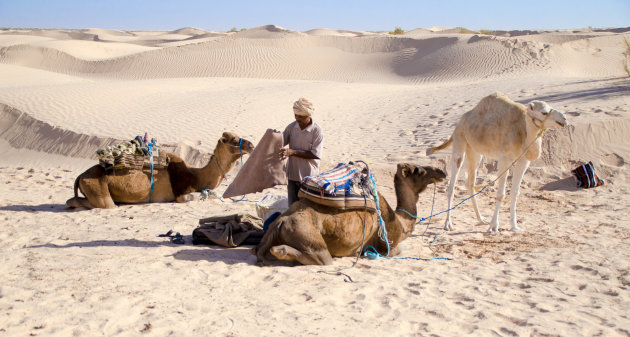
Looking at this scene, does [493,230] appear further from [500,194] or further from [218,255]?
[218,255]

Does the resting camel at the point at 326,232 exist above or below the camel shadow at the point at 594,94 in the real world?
below

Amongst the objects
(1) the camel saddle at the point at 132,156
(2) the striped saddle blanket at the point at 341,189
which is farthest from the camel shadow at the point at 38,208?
(2) the striped saddle blanket at the point at 341,189

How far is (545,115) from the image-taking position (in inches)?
265

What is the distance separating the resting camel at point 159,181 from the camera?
8078 mm

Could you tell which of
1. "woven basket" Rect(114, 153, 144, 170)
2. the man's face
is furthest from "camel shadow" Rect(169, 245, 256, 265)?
"woven basket" Rect(114, 153, 144, 170)

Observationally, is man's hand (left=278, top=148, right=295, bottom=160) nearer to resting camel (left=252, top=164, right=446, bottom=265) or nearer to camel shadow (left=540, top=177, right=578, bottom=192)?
resting camel (left=252, top=164, right=446, bottom=265)

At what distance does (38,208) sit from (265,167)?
4237mm

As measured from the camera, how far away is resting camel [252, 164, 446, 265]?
17.3 feet

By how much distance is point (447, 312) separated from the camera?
4.30 metres

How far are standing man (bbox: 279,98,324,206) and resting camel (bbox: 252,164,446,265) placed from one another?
658 mm

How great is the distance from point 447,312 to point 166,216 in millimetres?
4825

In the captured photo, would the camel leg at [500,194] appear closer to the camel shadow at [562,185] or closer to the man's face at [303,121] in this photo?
the man's face at [303,121]

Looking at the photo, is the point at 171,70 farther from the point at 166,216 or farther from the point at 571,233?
the point at 571,233

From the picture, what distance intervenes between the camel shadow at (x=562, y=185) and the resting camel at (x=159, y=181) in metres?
5.85
